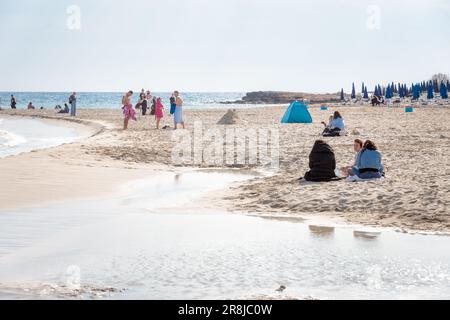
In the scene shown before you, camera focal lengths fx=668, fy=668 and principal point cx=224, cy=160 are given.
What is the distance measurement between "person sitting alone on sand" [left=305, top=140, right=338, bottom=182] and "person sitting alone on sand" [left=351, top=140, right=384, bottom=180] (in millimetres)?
558

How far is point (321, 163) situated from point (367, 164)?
95cm

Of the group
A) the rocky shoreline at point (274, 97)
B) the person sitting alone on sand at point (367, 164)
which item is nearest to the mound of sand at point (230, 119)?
the person sitting alone on sand at point (367, 164)

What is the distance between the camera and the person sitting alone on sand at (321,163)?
1363 centimetres

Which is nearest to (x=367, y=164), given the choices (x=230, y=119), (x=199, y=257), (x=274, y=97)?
(x=199, y=257)

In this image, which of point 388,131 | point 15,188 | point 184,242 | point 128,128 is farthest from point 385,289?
point 128,128

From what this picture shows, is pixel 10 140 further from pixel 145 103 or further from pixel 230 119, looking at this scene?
pixel 145 103

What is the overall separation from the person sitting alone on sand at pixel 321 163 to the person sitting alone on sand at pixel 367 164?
56 centimetres

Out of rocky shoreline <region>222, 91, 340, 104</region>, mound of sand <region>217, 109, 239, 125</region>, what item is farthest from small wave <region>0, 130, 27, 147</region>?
rocky shoreline <region>222, 91, 340, 104</region>

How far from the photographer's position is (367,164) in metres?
13.4

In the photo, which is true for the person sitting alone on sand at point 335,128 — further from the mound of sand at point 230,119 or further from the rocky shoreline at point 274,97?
the rocky shoreline at point 274,97
